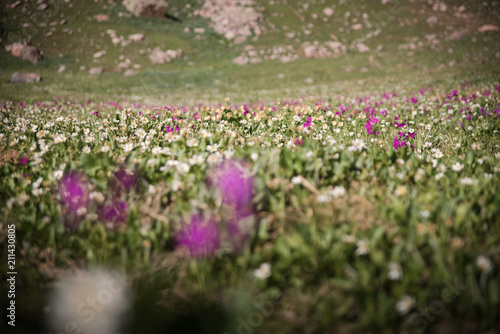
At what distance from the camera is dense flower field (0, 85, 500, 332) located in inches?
68.0

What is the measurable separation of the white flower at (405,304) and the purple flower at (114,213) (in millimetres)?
2306

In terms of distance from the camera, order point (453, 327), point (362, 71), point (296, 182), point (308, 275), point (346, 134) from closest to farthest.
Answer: point (453, 327) → point (308, 275) → point (296, 182) → point (346, 134) → point (362, 71)

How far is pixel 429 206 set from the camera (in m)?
2.37

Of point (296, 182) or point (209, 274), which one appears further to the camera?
point (296, 182)

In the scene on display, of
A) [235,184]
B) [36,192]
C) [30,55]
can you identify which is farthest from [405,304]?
[30,55]

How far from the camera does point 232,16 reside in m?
56.3

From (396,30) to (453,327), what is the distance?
57345 millimetres

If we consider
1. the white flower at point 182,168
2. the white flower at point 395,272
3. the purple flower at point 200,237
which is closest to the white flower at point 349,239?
the white flower at point 395,272

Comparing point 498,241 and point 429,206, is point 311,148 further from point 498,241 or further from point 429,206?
point 498,241

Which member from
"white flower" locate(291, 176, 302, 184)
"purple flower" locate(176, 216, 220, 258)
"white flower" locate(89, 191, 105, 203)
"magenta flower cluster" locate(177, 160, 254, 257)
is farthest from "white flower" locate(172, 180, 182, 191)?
"white flower" locate(291, 176, 302, 184)

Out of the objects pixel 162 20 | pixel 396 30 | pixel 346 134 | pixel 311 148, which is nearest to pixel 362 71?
pixel 396 30

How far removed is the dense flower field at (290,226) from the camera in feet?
5.66

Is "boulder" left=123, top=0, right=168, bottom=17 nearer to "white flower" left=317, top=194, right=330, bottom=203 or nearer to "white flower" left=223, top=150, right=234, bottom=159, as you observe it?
"white flower" left=223, top=150, right=234, bottom=159

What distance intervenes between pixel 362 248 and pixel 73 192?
2.74 metres
